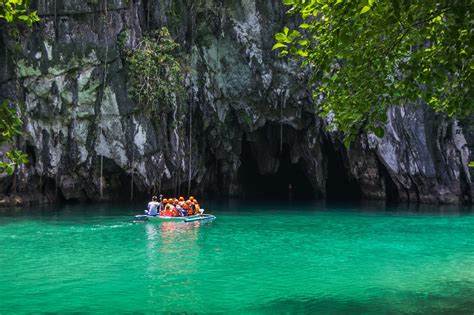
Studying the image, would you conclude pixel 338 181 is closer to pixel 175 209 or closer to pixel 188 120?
pixel 188 120

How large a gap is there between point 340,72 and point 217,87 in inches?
998

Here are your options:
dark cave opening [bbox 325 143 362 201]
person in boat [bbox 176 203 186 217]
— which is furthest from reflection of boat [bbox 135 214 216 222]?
dark cave opening [bbox 325 143 362 201]

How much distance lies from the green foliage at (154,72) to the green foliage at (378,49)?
71.2 ft

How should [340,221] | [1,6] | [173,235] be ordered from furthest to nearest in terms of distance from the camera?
1. [340,221]
2. [173,235]
3. [1,6]

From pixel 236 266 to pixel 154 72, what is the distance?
57.2 feet

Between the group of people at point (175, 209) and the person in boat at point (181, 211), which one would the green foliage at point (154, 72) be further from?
the person in boat at point (181, 211)

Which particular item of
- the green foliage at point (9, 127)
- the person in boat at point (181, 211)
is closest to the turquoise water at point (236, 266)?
the person in boat at point (181, 211)

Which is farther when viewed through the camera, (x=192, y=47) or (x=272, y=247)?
(x=192, y=47)

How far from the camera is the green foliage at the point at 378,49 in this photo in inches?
258

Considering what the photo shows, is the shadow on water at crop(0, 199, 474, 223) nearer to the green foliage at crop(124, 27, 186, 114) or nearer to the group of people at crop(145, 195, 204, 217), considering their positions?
the group of people at crop(145, 195, 204, 217)

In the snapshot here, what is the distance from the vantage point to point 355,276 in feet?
42.0

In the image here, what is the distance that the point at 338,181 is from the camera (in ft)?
149

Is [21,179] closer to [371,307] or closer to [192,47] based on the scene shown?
[192,47]

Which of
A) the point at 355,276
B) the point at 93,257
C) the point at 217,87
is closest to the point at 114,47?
the point at 217,87
